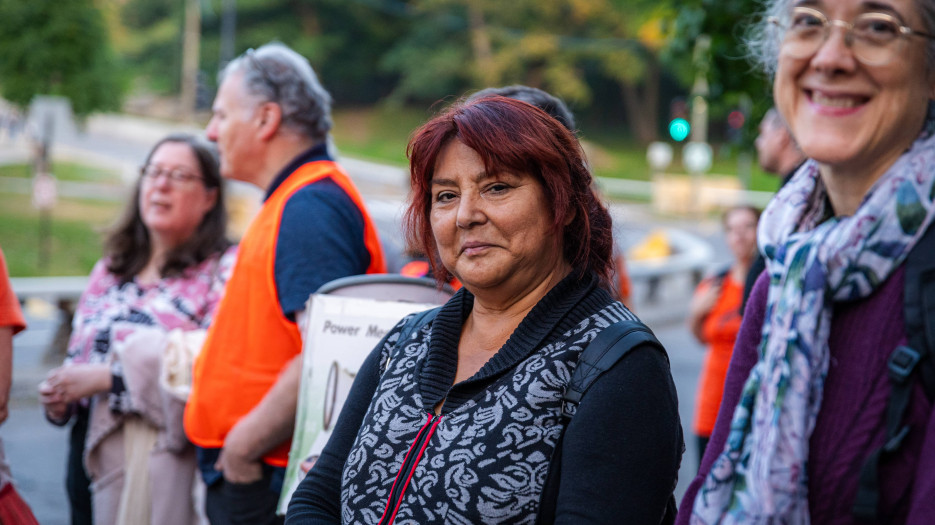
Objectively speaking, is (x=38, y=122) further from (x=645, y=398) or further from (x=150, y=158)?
(x=645, y=398)

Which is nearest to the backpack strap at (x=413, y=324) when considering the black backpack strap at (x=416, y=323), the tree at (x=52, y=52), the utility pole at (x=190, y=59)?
the black backpack strap at (x=416, y=323)

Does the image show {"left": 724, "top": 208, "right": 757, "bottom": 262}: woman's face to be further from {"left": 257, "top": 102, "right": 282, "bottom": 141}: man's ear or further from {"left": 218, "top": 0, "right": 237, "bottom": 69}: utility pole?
{"left": 218, "top": 0, "right": 237, "bottom": 69}: utility pole

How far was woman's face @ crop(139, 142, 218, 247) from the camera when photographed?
4142mm

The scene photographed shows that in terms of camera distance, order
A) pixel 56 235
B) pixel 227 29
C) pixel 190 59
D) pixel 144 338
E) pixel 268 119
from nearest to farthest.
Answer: pixel 268 119 < pixel 144 338 < pixel 56 235 < pixel 227 29 < pixel 190 59

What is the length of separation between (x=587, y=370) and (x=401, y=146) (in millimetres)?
49198

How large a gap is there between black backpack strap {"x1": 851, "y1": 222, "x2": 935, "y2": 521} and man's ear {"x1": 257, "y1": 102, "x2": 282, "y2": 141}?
2416 mm

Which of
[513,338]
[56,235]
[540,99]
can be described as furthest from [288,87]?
[56,235]

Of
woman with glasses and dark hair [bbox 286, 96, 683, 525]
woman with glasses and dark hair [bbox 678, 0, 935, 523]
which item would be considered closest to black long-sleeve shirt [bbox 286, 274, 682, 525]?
woman with glasses and dark hair [bbox 286, 96, 683, 525]

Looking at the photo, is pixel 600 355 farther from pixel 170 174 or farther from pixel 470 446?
pixel 170 174

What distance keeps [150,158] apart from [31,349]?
315 inches

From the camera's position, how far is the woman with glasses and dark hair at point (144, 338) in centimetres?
372

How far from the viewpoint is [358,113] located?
59219 mm

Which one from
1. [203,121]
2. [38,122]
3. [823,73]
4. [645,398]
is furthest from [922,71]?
[203,121]

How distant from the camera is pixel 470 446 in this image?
196 centimetres
